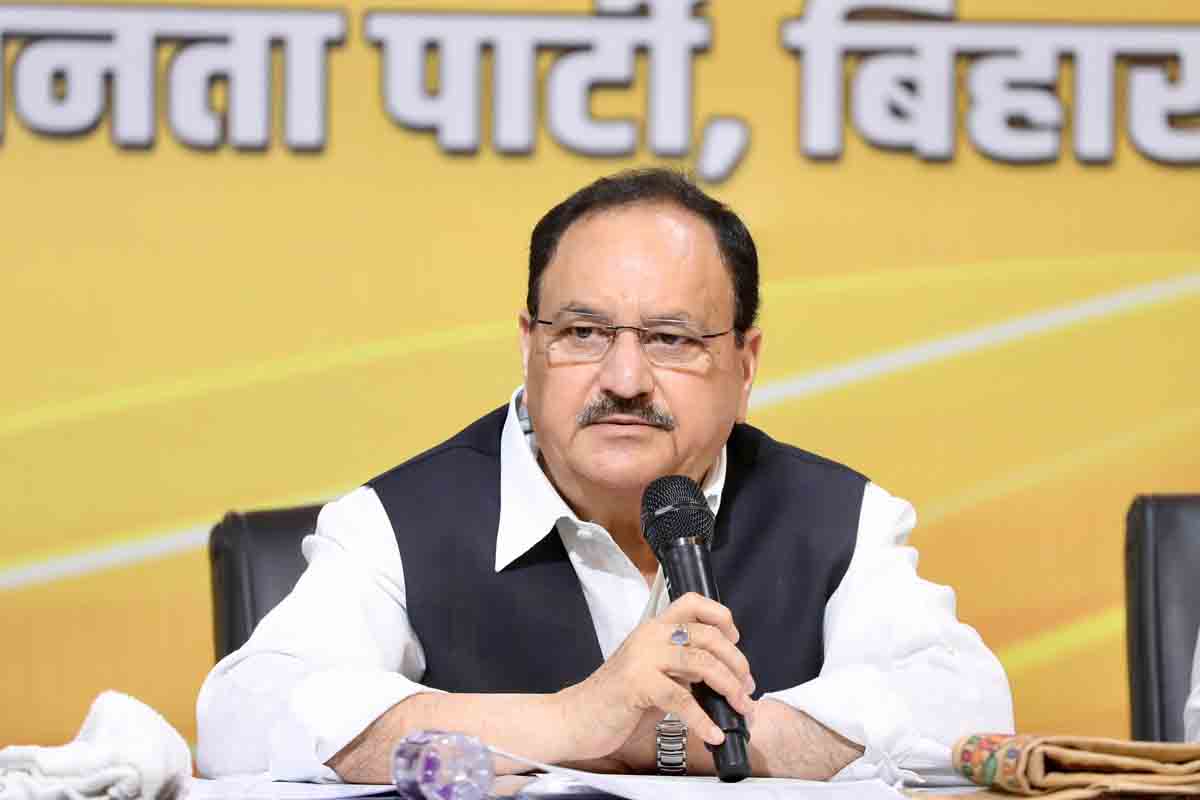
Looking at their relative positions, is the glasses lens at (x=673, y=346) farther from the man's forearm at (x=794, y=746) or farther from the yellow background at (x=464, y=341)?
the yellow background at (x=464, y=341)

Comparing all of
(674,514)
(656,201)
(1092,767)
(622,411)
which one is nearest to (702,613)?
(674,514)

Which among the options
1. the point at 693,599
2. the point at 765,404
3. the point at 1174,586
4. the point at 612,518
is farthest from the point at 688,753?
the point at 765,404

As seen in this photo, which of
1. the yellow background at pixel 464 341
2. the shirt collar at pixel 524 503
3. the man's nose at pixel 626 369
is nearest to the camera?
the man's nose at pixel 626 369

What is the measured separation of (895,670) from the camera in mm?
1995

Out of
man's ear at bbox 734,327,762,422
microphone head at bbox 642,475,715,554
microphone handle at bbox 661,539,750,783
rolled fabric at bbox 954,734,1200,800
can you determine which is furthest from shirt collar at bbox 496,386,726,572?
rolled fabric at bbox 954,734,1200,800

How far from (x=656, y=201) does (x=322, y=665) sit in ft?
2.39

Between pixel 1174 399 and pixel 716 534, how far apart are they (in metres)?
1.43

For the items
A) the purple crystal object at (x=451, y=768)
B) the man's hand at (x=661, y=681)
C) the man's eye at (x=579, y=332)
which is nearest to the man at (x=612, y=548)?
the man's eye at (x=579, y=332)

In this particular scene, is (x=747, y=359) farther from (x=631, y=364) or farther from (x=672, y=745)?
(x=672, y=745)

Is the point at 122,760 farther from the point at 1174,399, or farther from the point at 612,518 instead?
the point at 1174,399

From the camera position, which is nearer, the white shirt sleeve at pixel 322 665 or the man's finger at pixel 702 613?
the man's finger at pixel 702 613

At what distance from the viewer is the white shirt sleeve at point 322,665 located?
1.83m

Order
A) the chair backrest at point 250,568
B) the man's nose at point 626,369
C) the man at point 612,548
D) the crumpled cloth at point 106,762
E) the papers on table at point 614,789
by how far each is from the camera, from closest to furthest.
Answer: the crumpled cloth at point 106,762 < the papers on table at point 614,789 < the man at point 612,548 < the man's nose at point 626,369 < the chair backrest at point 250,568

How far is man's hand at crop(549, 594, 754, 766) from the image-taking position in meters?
1.66
